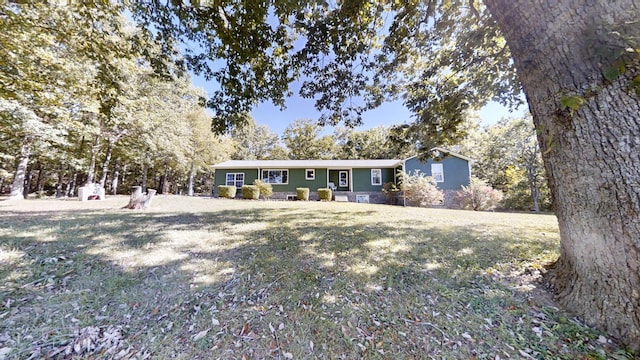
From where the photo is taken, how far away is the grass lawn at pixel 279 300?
2.00 metres

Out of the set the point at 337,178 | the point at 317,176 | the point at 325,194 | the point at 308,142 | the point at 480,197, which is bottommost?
the point at 480,197

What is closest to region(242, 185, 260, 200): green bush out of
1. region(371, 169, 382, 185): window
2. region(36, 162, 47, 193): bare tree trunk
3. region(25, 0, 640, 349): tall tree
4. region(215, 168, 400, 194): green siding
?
region(215, 168, 400, 194): green siding

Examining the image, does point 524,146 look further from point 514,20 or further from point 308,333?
point 308,333

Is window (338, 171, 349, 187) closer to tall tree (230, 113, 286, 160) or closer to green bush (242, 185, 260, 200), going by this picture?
green bush (242, 185, 260, 200)

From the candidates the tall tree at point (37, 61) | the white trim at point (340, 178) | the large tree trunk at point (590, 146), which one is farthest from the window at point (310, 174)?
the large tree trunk at point (590, 146)

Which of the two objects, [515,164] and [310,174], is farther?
[310,174]

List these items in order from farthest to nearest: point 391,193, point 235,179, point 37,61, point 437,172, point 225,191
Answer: point 235,179 → point 391,193 → point 437,172 → point 225,191 → point 37,61

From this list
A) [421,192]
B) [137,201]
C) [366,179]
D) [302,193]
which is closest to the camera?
[137,201]

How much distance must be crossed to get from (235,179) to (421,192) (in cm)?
1412

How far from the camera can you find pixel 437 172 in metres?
16.1

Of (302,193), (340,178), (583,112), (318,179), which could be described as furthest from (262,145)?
(583,112)

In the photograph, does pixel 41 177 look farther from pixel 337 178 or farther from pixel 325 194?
pixel 337 178

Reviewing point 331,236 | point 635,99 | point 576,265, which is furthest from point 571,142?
point 331,236

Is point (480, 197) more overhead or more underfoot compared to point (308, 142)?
more underfoot
